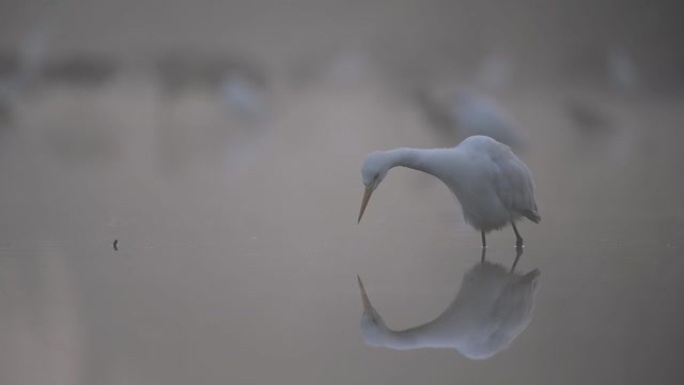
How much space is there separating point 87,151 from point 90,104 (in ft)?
7.27

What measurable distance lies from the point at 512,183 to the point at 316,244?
29.2 inches

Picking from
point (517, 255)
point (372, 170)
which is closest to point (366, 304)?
point (372, 170)

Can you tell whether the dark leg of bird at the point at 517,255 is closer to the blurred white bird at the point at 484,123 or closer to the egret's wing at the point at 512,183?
the egret's wing at the point at 512,183

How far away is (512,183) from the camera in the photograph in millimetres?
4547

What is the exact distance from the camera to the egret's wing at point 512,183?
178 inches

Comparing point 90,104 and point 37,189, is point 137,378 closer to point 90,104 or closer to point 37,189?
point 37,189

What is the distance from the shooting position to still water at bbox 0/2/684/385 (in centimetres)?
254

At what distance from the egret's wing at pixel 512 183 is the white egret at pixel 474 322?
94 cm

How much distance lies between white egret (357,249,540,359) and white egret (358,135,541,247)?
72 centimetres

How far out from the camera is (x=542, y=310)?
302 centimetres

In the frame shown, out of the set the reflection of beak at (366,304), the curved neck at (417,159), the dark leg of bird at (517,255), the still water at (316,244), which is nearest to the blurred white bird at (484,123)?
the still water at (316,244)

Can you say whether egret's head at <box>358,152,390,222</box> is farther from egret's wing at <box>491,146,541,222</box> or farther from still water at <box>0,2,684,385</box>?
egret's wing at <box>491,146,541,222</box>

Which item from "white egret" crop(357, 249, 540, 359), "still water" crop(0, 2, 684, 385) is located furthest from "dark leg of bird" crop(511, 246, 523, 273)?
"white egret" crop(357, 249, 540, 359)

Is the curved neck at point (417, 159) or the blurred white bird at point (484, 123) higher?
the blurred white bird at point (484, 123)
